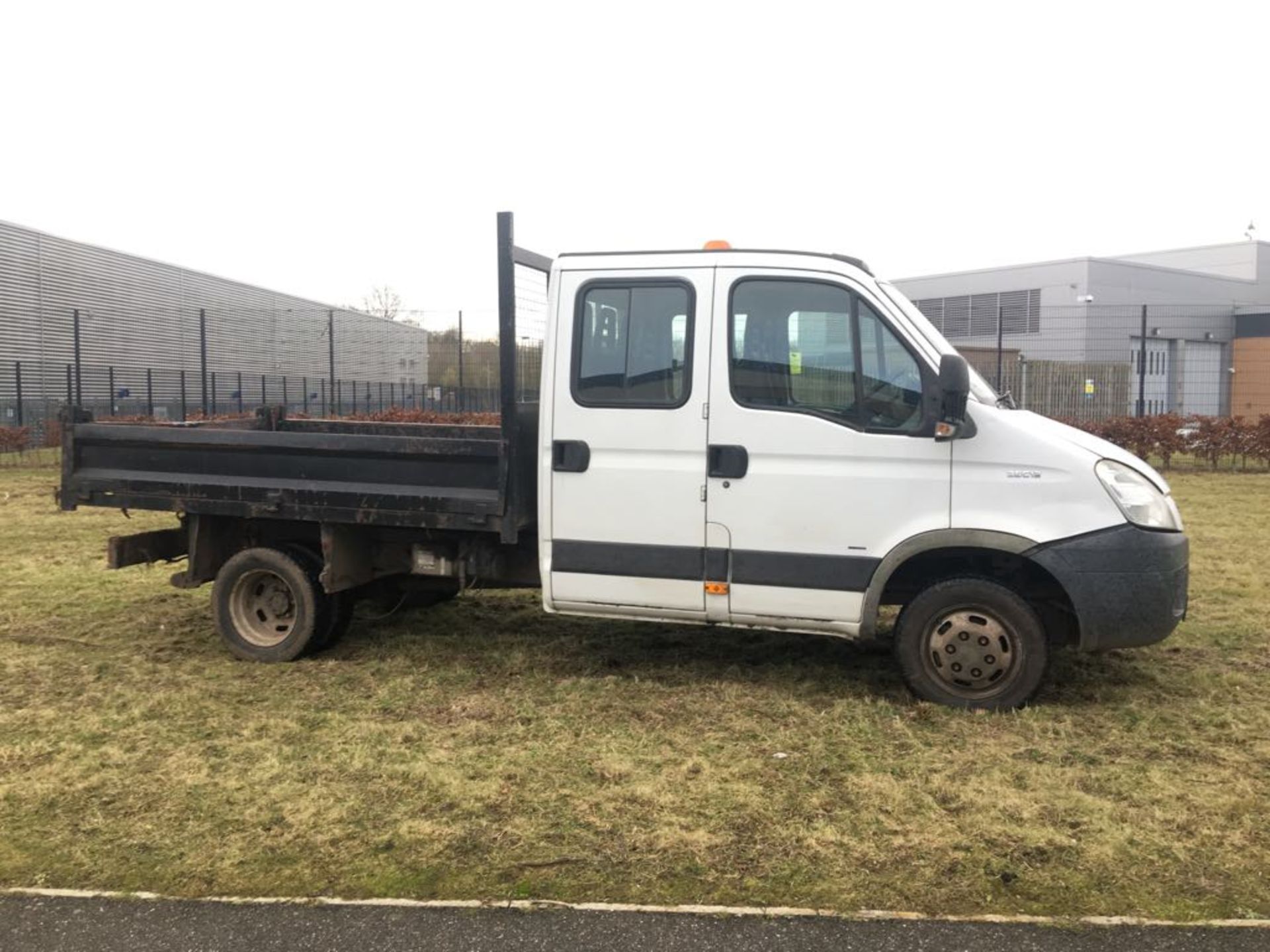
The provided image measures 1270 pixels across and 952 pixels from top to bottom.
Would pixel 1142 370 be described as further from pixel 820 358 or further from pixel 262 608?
pixel 262 608

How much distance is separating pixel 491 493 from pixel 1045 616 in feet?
9.92

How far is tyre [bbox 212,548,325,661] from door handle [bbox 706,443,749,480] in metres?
2.67

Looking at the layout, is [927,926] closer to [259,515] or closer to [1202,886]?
[1202,886]

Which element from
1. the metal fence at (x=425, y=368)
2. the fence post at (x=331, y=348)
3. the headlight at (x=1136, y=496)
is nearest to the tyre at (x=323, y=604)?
the headlight at (x=1136, y=496)

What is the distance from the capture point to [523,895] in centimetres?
341

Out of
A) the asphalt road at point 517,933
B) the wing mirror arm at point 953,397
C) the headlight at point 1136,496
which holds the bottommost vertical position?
the asphalt road at point 517,933

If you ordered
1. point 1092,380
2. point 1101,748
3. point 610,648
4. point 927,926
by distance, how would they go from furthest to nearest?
point 1092,380 < point 610,648 < point 1101,748 < point 927,926

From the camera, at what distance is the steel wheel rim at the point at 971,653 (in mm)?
5078

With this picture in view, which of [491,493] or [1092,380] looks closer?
[491,493]

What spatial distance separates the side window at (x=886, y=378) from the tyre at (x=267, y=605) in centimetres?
352

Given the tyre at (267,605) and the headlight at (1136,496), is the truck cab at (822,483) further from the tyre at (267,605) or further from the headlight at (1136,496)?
the tyre at (267,605)

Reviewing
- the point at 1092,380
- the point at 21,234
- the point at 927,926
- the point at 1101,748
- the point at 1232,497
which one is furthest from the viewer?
the point at 21,234

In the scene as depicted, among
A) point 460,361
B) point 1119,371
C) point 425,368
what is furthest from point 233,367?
point 1119,371

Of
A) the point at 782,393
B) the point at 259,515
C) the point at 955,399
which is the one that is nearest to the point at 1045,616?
the point at 955,399
